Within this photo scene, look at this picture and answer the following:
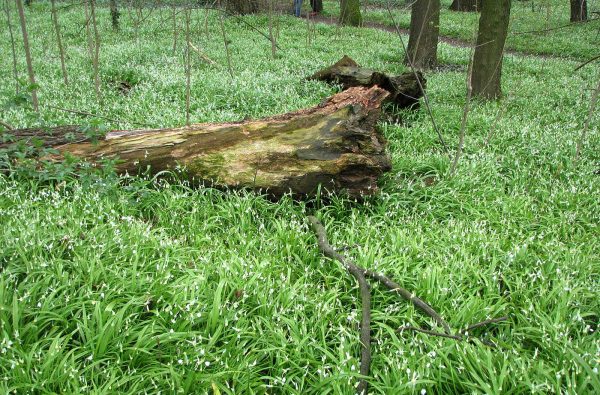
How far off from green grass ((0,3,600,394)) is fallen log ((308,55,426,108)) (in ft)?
6.05

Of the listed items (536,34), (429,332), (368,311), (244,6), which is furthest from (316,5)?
(429,332)

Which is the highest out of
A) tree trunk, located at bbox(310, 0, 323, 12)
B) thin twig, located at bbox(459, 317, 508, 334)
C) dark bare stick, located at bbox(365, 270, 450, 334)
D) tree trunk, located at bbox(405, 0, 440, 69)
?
tree trunk, located at bbox(310, 0, 323, 12)

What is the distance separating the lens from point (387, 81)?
8.92 meters

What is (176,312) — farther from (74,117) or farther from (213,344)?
(74,117)

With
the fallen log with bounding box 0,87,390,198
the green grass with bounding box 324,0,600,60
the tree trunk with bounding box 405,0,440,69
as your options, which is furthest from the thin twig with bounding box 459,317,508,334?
the green grass with bounding box 324,0,600,60

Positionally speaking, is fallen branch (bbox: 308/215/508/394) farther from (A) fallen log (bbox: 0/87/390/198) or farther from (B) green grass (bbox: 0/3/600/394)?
(A) fallen log (bbox: 0/87/390/198)

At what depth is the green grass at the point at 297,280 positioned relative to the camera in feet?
10.1

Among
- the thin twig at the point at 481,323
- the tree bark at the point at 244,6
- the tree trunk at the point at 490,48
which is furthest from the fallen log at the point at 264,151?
the tree bark at the point at 244,6

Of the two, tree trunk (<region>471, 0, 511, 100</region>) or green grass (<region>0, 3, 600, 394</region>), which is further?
tree trunk (<region>471, 0, 511, 100</region>)

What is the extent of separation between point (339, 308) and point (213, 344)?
1.12 metres

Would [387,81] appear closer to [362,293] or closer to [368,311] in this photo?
[362,293]

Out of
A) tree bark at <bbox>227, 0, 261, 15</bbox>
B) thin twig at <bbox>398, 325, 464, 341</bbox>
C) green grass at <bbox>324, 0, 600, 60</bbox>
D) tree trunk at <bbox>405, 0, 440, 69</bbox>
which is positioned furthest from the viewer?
tree bark at <bbox>227, 0, 261, 15</bbox>

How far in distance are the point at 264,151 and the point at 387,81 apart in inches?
170

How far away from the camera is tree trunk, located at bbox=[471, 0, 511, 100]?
34.7 feet
